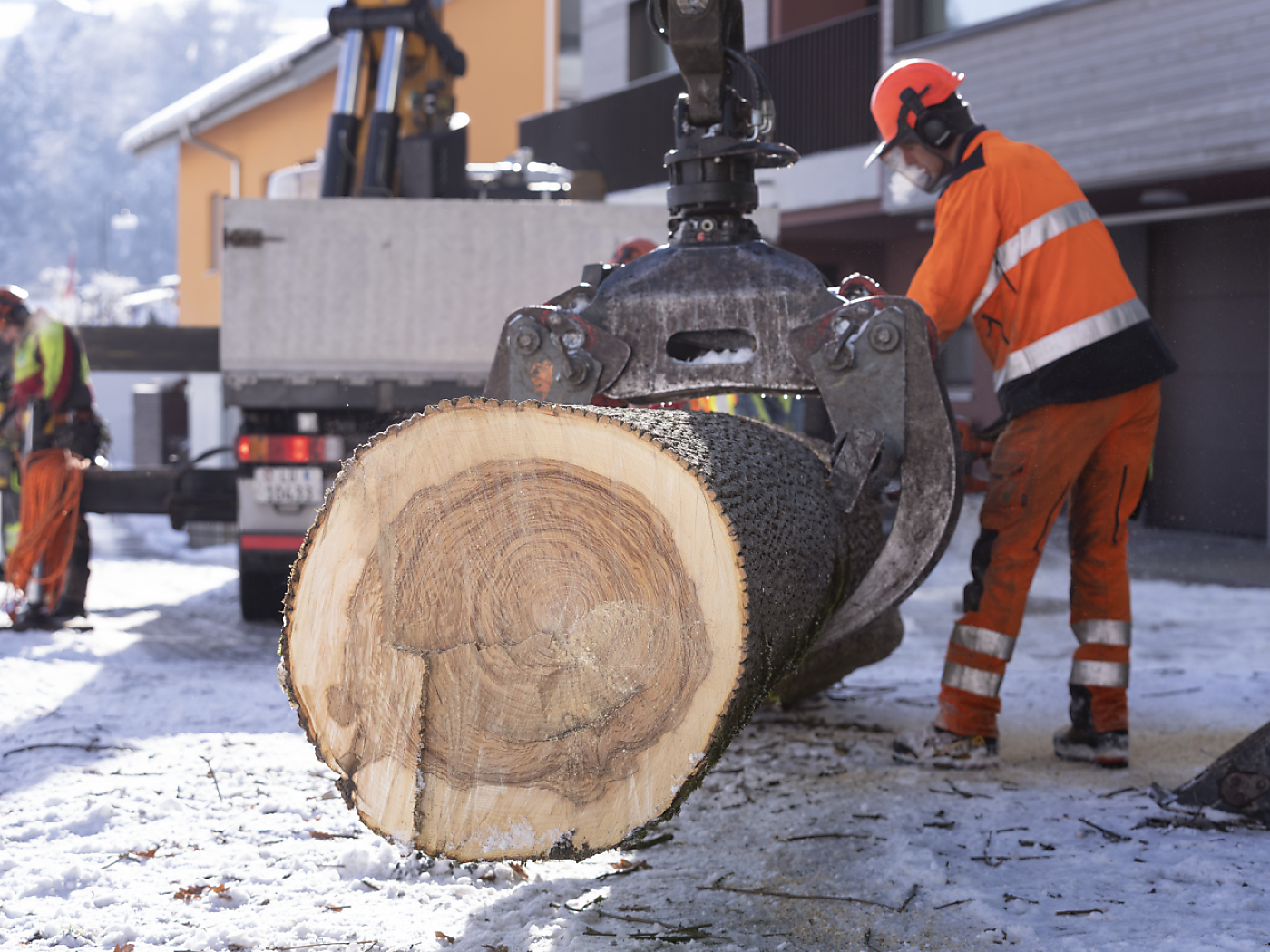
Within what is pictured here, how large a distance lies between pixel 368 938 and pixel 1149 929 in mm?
1498

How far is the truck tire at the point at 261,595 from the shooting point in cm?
630

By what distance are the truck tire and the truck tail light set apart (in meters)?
0.57

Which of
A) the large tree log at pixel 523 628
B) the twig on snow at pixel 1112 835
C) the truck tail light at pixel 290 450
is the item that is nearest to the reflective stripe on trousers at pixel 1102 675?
the twig on snow at pixel 1112 835

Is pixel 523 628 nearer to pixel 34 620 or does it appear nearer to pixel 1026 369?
pixel 1026 369

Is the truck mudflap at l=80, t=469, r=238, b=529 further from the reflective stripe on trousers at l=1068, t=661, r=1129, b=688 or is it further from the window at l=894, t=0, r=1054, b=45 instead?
the window at l=894, t=0, r=1054, b=45

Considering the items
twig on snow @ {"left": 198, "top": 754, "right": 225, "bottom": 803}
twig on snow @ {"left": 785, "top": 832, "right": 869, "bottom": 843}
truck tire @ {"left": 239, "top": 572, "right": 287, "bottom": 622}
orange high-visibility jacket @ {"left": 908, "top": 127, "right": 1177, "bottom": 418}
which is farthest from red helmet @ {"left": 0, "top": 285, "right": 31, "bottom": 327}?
twig on snow @ {"left": 785, "top": 832, "right": 869, "bottom": 843}

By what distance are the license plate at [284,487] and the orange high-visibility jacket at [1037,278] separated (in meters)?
3.62

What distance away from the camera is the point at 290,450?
20.2 feet

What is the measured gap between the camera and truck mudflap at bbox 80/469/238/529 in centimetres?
664

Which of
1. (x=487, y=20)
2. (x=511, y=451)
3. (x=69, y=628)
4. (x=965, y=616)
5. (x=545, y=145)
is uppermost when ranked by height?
(x=487, y=20)

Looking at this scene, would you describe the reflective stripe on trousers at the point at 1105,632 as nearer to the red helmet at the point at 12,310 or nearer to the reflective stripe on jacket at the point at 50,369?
the reflective stripe on jacket at the point at 50,369

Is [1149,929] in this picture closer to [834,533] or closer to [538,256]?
[834,533]

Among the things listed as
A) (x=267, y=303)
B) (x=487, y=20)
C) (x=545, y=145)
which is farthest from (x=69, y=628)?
(x=487, y=20)

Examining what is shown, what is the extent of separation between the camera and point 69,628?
21.0ft
